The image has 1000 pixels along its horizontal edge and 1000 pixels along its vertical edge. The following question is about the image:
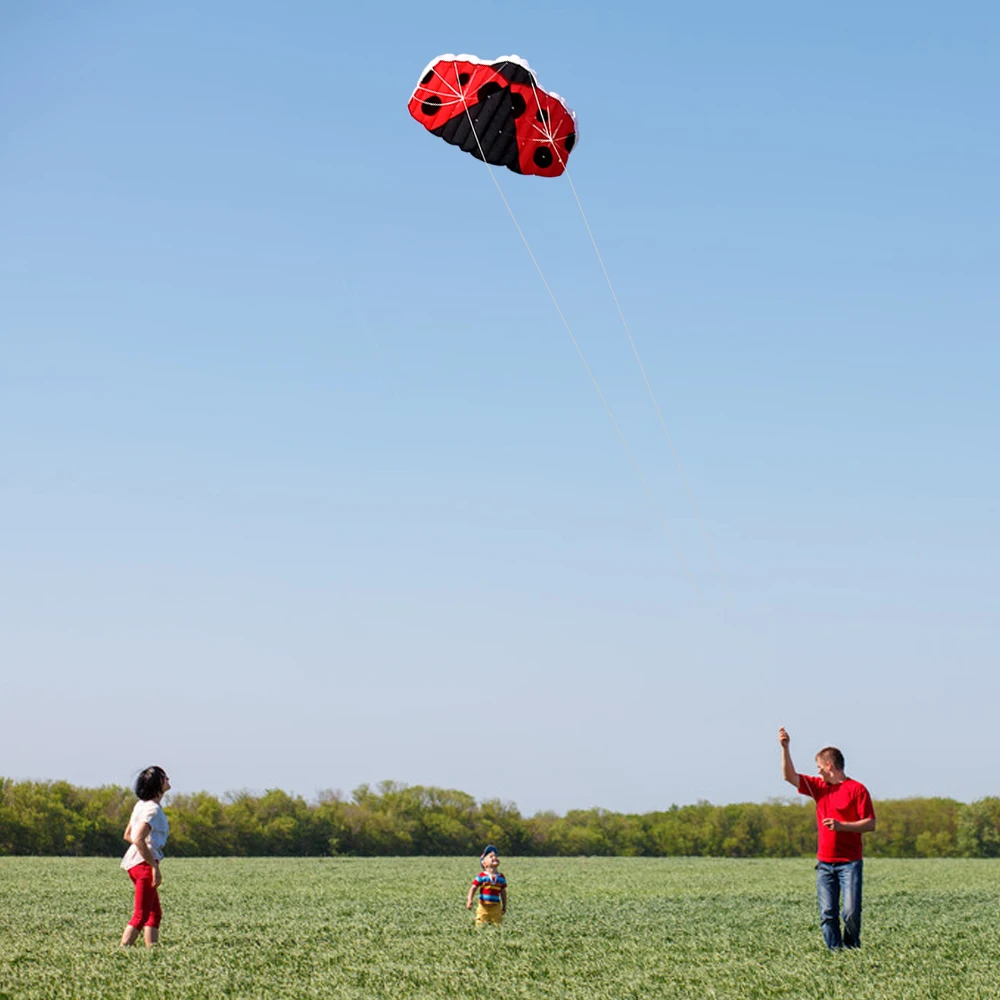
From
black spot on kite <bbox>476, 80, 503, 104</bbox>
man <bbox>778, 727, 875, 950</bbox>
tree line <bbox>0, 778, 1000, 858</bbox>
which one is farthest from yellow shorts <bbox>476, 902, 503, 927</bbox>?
tree line <bbox>0, 778, 1000, 858</bbox>

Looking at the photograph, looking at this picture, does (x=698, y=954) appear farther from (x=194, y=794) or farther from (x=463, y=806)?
(x=463, y=806)

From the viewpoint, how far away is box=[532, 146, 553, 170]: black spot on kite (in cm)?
1488

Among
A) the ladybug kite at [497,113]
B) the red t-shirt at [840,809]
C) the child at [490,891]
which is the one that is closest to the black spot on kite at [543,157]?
the ladybug kite at [497,113]

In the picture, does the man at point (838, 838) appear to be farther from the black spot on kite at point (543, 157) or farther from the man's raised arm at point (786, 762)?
the black spot on kite at point (543, 157)

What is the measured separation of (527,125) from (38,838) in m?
53.1

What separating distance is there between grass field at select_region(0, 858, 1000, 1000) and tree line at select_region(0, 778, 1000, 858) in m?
38.0

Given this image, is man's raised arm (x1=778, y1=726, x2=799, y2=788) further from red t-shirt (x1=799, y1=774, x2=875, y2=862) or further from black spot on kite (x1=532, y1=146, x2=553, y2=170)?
black spot on kite (x1=532, y1=146, x2=553, y2=170)

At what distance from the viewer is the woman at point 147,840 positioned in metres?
9.95

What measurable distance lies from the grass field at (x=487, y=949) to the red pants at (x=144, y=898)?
0.37 m

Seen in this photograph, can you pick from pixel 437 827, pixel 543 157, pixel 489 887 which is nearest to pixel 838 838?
pixel 489 887

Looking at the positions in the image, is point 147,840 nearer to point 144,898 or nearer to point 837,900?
point 144,898

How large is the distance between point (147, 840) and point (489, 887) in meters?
5.16

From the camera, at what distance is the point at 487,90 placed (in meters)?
14.5

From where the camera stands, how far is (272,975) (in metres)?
8.73
